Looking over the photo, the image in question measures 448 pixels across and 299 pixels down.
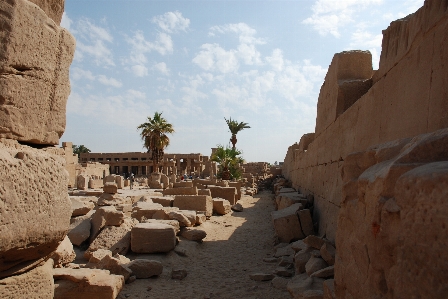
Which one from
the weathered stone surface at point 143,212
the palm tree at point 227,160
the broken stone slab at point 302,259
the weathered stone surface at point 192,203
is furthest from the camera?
the palm tree at point 227,160

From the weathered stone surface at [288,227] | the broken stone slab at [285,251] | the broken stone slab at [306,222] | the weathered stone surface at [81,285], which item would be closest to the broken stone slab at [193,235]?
the weathered stone surface at [288,227]

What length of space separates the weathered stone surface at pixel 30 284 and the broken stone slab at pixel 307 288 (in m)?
2.32

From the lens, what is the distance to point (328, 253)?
13.0 ft

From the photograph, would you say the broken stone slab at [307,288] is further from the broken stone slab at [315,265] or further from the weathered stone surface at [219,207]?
the weathered stone surface at [219,207]

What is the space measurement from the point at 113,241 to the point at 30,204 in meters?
4.24

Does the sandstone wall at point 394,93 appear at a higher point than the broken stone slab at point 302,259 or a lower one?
higher

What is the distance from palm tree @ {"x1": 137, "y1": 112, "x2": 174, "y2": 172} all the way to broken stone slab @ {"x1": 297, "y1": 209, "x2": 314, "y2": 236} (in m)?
22.2

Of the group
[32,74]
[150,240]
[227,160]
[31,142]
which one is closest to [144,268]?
[150,240]

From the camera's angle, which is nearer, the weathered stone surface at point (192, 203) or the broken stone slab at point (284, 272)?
the broken stone slab at point (284, 272)

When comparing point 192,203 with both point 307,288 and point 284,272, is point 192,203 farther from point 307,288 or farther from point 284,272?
point 307,288

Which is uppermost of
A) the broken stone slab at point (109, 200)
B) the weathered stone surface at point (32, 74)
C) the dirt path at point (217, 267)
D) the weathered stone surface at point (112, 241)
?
the weathered stone surface at point (32, 74)

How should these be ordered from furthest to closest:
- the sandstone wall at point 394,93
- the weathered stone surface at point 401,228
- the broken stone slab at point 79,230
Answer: the broken stone slab at point 79,230 < the sandstone wall at point 394,93 < the weathered stone surface at point 401,228

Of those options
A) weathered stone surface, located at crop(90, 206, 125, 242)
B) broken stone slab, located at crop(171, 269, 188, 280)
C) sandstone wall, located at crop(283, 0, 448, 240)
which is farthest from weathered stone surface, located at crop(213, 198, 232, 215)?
broken stone slab, located at crop(171, 269, 188, 280)

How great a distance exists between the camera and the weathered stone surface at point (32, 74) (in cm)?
180
